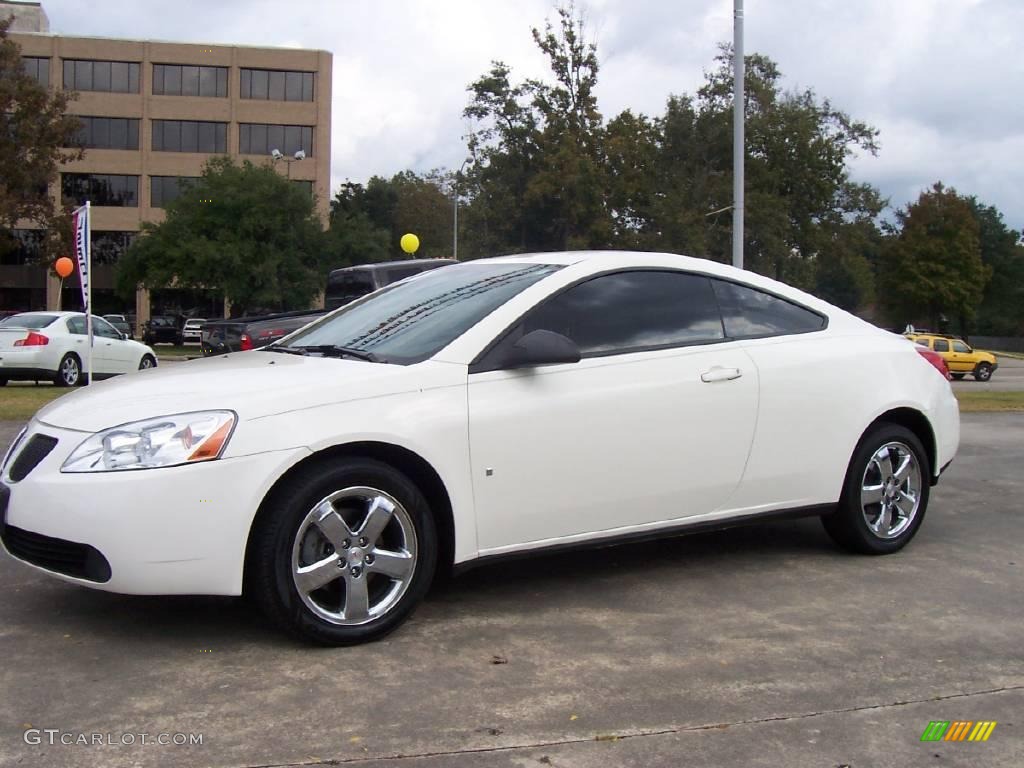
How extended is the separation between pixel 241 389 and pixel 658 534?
1946mm

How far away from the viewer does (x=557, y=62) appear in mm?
51531

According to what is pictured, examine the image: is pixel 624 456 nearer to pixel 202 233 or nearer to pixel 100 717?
pixel 100 717

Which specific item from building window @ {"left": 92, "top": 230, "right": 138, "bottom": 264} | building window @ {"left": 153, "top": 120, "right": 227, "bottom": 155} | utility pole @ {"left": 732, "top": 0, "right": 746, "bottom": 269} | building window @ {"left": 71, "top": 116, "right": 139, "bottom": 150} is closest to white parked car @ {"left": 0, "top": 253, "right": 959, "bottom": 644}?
utility pole @ {"left": 732, "top": 0, "right": 746, "bottom": 269}

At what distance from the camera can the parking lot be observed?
10.4 ft

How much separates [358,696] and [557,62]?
5076cm

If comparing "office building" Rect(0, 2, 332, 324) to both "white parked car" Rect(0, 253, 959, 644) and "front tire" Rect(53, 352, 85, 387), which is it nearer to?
"front tire" Rect(53, 352, 85, 387)

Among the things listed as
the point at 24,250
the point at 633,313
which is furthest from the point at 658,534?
the point at 24,250

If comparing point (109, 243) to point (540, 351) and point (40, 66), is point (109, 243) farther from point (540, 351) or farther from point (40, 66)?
point (540, 351)

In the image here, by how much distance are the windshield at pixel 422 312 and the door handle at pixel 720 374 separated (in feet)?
2.74

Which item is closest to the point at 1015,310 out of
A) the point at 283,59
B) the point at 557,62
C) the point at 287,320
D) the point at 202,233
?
the point at 557,62

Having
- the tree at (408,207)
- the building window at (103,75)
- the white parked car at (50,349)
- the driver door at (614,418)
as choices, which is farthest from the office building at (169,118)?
the driver door at (614,418)

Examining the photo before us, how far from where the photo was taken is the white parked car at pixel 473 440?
3830 millimetres

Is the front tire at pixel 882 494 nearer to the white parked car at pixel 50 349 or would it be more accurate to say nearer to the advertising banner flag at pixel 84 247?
the advertising banner flag at pixel 84 247

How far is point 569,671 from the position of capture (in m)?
3.80
